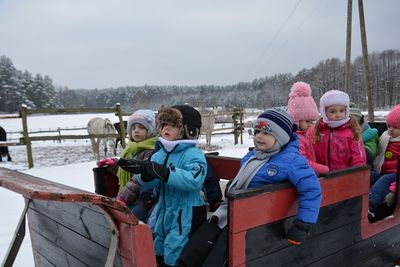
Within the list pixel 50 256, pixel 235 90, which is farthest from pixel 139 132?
pixel 235 90

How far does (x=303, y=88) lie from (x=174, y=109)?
1.81 metres

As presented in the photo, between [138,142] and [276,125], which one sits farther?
[138,142]

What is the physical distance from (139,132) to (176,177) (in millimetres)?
1153

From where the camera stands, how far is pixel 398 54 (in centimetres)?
7575

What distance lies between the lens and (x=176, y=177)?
194 cm

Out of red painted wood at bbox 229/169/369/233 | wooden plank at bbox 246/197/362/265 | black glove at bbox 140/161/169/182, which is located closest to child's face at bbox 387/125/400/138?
red painted wood at bbox 229/169/369/233

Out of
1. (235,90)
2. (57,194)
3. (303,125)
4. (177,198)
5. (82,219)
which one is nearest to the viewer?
(57,194)

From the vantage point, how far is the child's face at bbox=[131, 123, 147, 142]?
9.79 ft

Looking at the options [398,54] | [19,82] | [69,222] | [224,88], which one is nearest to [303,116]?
[69,222]

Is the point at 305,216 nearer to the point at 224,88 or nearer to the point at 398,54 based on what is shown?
the point at 398,54

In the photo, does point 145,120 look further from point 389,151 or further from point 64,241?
point 389,151

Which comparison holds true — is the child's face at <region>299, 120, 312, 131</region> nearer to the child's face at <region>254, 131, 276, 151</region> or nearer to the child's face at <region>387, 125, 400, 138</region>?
the child's face at <region>387, 125, 400, 138</region>

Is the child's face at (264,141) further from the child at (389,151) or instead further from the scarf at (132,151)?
the child at (389,151)

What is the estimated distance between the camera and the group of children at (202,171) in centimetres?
182
